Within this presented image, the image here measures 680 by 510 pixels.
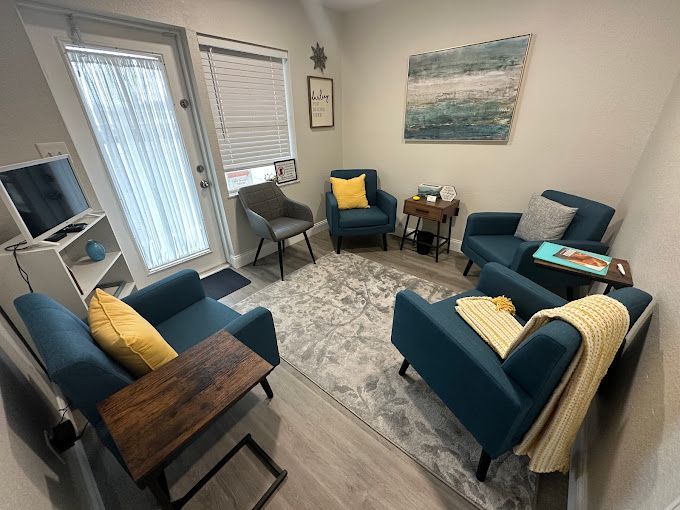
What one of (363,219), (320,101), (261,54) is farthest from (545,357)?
(320,101)

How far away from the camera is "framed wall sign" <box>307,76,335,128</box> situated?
3160mm

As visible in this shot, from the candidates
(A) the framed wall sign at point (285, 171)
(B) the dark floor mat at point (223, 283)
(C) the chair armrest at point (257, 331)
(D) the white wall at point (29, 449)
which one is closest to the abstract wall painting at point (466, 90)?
(A) the framed wall sign at point (285, 171)

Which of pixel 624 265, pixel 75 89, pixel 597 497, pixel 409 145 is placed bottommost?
pixel 597 497

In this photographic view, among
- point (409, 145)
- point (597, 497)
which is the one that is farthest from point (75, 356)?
point (409, 145)

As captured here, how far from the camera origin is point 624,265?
1.48 m

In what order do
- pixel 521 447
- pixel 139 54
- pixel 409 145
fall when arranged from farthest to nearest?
pixel 409 145 → pixel 139 54 → pixel 521 447

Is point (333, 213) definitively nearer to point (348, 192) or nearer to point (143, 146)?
point (348, 192)

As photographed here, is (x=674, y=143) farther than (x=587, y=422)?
Yes

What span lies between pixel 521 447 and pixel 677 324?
71cm

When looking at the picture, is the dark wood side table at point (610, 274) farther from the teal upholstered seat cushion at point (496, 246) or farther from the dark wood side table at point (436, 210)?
the dark wood side table at point (436, 210)

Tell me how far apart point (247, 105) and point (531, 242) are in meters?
2.79

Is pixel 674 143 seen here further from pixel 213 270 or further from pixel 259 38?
pixel 213 270

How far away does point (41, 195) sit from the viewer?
1428 millimetres

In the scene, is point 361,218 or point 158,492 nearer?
point 158,492
